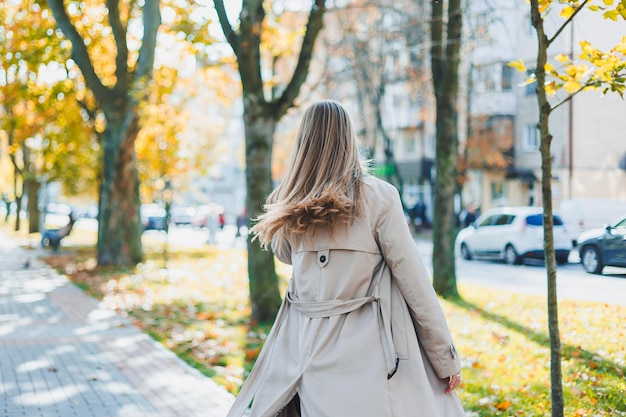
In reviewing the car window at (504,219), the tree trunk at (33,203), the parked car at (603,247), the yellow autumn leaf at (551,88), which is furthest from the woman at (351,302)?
the tree trunk at (33,203)

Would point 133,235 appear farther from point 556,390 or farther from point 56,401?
point 556,390

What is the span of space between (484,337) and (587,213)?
2842mm

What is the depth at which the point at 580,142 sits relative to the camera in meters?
6.58

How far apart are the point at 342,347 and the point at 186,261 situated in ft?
68.3

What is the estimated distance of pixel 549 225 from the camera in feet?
15.9

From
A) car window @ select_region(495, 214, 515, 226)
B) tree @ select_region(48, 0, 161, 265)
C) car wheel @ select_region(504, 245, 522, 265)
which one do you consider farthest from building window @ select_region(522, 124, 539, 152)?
tree @ select_region(48, 0, 161, 265)

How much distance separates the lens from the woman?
10.5ft

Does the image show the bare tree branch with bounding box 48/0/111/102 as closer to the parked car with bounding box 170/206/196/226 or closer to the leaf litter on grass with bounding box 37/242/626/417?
the leaf litter on grass with bounding box 37/242/626/417

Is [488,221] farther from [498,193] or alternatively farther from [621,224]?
[498,193]

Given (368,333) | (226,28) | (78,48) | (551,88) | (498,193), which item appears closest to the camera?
(368,333)

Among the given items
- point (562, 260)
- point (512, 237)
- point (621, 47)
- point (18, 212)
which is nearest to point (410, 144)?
point (18, 212)

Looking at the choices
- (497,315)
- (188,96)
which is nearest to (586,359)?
(497,315)

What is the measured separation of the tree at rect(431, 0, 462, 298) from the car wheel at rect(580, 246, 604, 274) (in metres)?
6.75

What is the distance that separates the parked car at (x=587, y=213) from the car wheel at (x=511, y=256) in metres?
5.73
